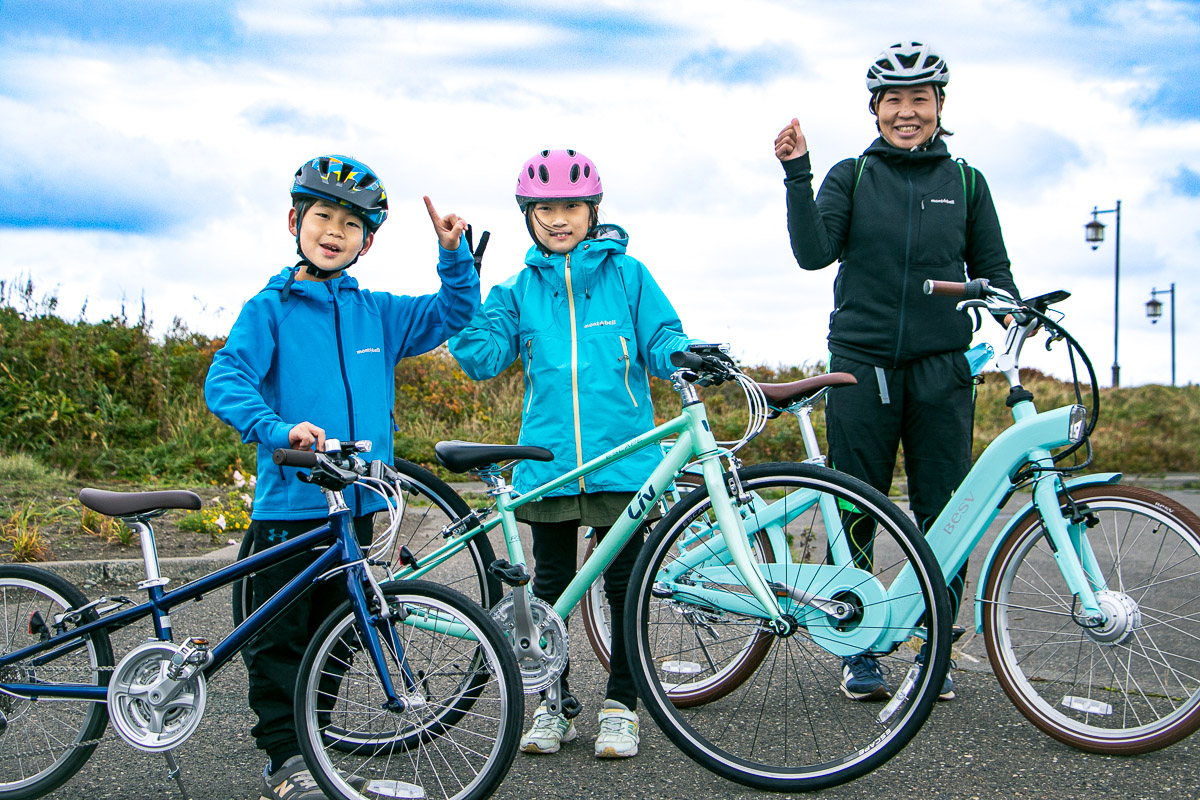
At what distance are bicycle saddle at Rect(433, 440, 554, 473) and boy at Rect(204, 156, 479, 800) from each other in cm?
30

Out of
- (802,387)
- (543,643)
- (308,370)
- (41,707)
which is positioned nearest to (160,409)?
(41,707)

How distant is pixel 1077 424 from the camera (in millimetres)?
3252

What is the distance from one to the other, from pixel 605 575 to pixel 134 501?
5.16ft

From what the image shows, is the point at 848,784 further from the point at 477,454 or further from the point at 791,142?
the point at 791,142

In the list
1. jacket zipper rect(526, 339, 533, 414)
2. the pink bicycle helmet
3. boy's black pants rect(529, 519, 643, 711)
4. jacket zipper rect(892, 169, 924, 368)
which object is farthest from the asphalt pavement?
the pink bicycle helmet

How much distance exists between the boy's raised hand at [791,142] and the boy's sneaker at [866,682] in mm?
1984

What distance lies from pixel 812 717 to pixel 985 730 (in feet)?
2.01

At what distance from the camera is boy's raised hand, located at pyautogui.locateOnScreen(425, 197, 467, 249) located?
3312 mm

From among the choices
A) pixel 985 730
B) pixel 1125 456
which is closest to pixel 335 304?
pixel 985 730

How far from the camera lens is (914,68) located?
3842mm

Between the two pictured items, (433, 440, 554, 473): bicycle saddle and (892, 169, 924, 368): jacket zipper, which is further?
(892, 169, 924, 368): jacket zipper

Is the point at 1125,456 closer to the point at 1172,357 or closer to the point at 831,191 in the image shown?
the point at 831,191

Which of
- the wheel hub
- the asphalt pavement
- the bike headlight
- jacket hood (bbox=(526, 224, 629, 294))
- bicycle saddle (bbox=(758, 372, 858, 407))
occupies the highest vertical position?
jacket hood (bbox=(526, 224, 629, 294))

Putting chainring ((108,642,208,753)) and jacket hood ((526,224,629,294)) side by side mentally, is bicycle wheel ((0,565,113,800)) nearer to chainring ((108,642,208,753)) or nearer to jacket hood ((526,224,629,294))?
chainring ((108,642,208,753))
